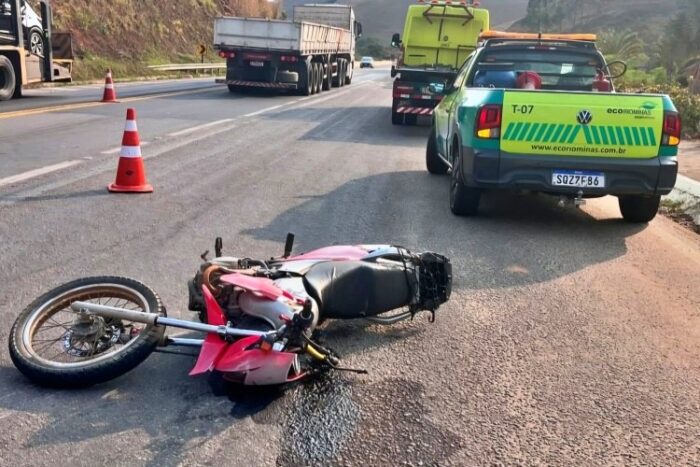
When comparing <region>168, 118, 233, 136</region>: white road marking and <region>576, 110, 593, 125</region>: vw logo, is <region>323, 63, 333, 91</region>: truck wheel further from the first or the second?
<region>576, 110, 593, 125</region>: vw logo

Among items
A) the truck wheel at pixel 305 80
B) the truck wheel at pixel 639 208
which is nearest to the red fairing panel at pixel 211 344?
the truck wheel at pixel 639 208

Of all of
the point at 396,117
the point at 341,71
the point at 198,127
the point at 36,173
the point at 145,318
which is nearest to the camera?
the point at 145,318

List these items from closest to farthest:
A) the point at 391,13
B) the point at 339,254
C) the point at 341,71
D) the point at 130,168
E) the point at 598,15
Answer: the point at 339,254 → the point at 130,168 → the point at 341,71 → the point at 598,15 → the point at 391,13

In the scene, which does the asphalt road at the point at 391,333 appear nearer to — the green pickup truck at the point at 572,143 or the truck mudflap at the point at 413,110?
the green pickup truck at the point at 572,143

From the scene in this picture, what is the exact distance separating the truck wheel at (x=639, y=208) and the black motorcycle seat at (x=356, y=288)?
3940 millimetres

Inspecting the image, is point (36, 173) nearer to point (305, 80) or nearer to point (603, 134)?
point (603, 134)

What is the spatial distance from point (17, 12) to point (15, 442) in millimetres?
18060

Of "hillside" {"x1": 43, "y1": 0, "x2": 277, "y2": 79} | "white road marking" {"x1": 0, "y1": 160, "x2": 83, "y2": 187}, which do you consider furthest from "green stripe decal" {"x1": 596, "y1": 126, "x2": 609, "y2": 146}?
"hillside" {"x1": 43, "y1": 0, "x2": 277, "y2": 79}

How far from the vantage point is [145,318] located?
3725 millimetres

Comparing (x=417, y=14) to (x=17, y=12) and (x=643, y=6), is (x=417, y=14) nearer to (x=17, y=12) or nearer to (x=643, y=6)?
(x=17, y=12)

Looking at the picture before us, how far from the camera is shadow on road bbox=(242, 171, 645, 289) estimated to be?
5.97 metres

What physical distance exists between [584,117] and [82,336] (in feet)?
15.4

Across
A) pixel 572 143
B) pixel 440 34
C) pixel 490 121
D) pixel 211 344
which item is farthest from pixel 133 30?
pixel 211 344

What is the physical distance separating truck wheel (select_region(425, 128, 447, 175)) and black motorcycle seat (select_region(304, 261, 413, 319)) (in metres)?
5.86
